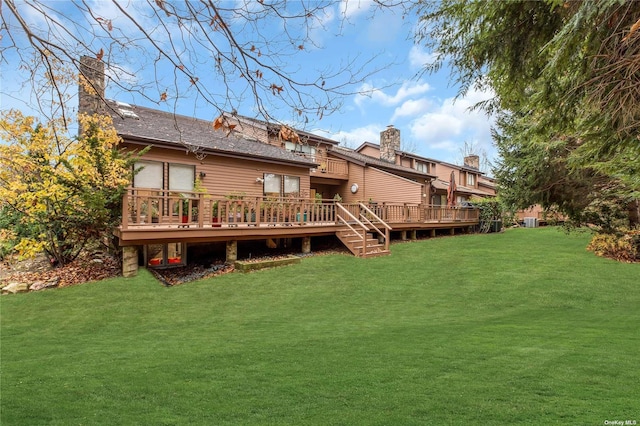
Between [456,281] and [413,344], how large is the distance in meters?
5.08

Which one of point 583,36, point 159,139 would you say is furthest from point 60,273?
point 583,36

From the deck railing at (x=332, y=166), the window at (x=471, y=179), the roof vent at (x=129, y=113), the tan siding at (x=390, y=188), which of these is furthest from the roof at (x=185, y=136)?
the window at (x=471, y=179)

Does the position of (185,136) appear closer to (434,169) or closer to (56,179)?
(56,179)

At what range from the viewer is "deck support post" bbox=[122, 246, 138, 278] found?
812cm

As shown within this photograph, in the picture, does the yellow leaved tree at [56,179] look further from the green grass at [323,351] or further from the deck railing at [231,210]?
the green grass at [323,351]

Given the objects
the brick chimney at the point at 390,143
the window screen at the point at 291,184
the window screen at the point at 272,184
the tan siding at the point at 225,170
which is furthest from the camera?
the brick chimney at the point at 390,143

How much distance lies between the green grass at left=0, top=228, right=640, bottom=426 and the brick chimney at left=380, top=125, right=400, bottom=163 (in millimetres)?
17730

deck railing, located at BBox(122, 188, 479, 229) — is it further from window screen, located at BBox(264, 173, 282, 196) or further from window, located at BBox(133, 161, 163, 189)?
window screen, located at BBox(264, 173, 282, 196)

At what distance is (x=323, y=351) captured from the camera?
429cm

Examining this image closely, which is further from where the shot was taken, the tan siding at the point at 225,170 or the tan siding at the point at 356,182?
the tan siding at the point at 356,182

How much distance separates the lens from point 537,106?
4645 mm

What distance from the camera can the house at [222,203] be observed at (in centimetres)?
843

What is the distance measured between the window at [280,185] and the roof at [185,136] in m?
0.76

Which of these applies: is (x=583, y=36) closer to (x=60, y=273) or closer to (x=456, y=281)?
(x=456, y=281)
